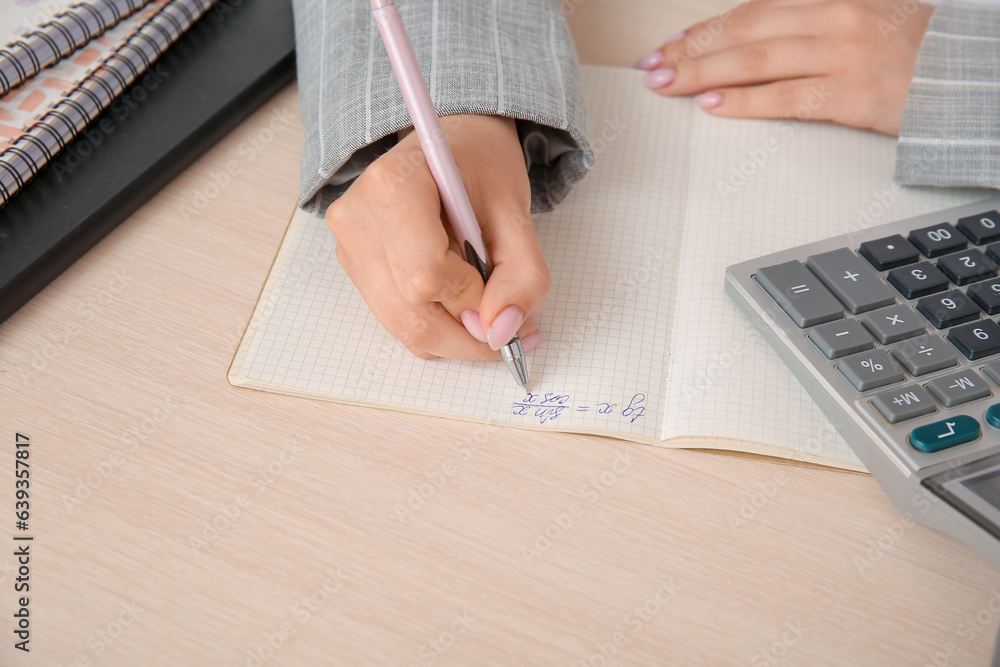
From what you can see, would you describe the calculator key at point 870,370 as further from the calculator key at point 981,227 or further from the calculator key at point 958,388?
the calculator key at point 981,227

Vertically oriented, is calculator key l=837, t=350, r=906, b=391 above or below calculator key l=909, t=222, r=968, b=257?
below

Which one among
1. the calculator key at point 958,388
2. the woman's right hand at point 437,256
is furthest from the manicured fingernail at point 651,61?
the calculator key at point 958,388

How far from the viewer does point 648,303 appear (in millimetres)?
420

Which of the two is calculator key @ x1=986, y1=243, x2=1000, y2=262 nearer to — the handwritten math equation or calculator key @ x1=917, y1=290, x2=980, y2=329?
calculator key @ x1=917, y1=290, x2=980, y2=329

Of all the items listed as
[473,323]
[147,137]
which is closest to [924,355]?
[473,323]

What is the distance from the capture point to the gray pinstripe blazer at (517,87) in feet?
1.41

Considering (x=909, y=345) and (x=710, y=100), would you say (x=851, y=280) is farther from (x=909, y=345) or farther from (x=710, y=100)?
(x=710, y=100)

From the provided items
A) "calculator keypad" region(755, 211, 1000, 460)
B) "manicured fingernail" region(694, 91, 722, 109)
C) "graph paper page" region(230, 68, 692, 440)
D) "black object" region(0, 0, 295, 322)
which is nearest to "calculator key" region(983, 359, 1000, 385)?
"calculator keypad" region(755, 211, 1000, 460)

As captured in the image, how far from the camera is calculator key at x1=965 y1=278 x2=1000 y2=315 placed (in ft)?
1.23

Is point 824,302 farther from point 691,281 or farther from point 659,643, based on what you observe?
point 659,643

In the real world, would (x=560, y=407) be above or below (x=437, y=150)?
below

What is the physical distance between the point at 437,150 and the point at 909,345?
0.26 m

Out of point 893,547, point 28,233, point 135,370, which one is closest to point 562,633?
point 893,547

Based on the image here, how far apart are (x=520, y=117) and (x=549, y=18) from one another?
11 cm
